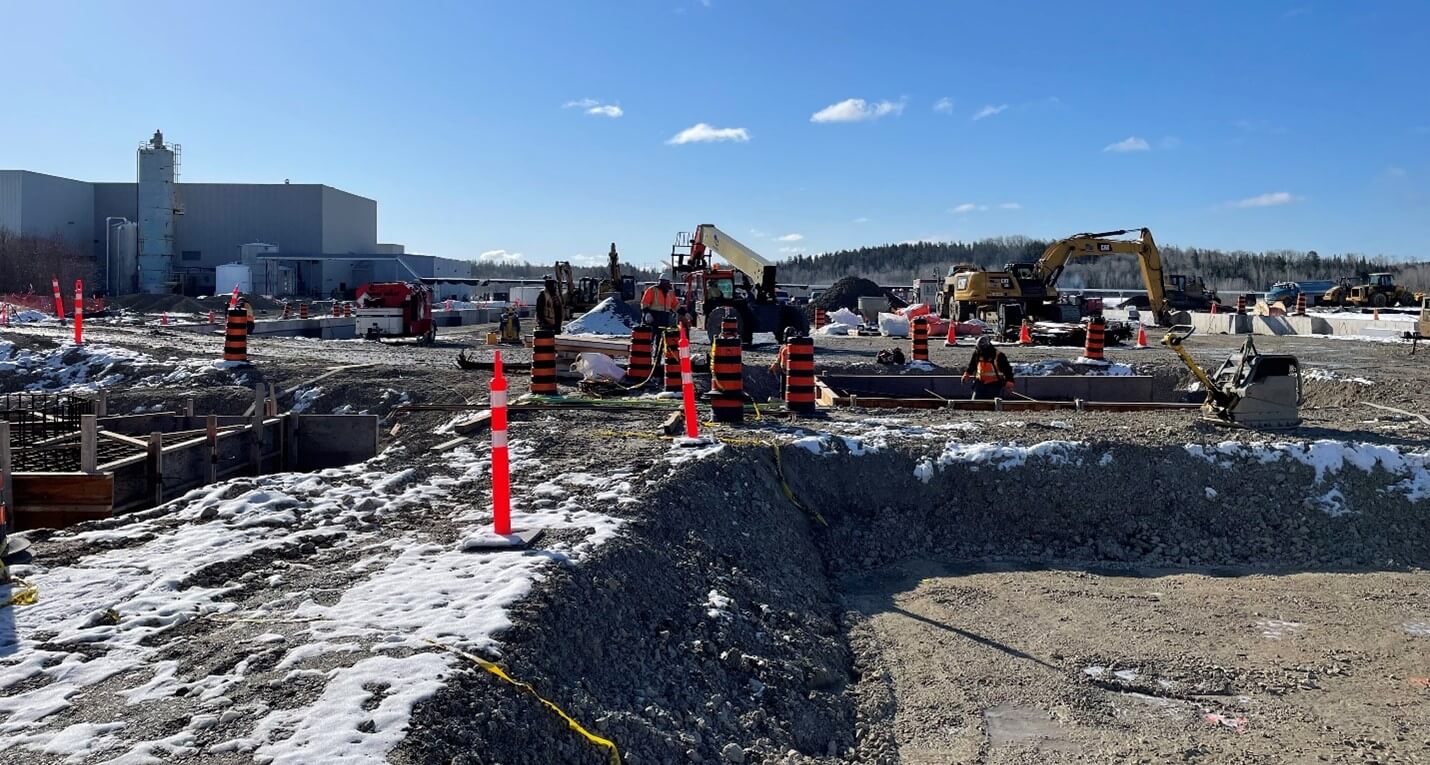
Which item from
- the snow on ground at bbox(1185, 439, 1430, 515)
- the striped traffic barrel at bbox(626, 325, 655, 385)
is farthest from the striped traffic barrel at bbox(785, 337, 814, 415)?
the snow on ground at bbox(1185, 439, 1430, 515)

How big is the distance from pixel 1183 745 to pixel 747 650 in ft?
8.15

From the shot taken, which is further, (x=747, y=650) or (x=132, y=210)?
(x=132, y=210)

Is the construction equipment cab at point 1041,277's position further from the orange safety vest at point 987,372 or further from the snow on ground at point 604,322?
the orange safety vest at point 987,372

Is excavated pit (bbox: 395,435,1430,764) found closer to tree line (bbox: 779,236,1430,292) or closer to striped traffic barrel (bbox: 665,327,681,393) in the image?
striped traffic barrel (bbox: 665,327,681,393)

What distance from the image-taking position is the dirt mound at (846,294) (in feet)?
172

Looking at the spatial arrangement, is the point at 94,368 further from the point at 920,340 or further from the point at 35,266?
the point at 35,266

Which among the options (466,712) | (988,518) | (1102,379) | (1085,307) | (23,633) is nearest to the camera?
(466,712)

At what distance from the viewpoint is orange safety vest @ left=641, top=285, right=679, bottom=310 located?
22.3 m

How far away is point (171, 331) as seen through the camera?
90.2ft

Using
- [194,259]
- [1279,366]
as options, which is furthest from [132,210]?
[1279,366]

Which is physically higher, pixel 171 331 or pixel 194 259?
pixel 194 259

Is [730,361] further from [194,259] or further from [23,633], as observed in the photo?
[194,259]

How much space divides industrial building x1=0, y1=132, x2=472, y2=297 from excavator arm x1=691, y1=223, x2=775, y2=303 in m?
41.6

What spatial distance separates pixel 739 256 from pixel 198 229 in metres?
55.8
